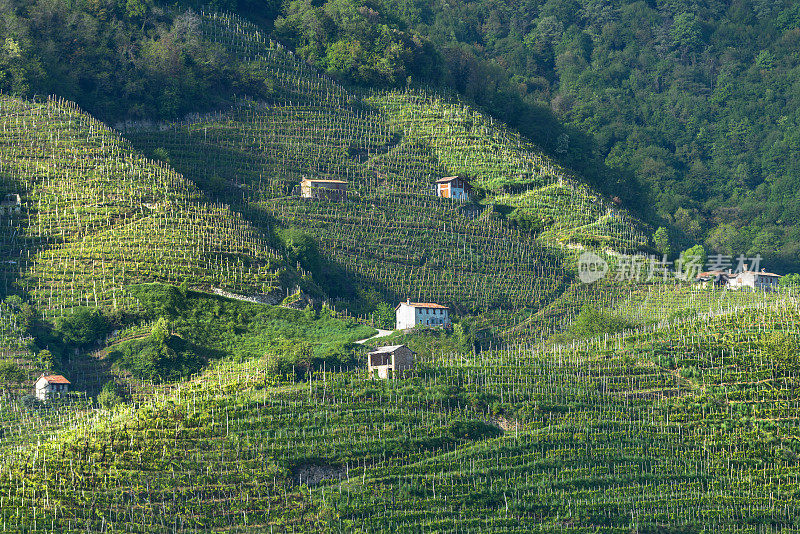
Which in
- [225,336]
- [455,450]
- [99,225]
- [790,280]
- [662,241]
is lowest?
[455,450]

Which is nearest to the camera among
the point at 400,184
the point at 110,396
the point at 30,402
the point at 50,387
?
the point at 30,402

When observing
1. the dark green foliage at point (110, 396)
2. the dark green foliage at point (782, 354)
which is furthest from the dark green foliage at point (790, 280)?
the dark green foliage at point (110, 396)

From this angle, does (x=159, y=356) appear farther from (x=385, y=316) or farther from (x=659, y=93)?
(x=659, y=93)

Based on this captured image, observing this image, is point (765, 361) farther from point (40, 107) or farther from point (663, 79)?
point (663, 79)

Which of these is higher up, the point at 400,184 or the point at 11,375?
the point at 400,184

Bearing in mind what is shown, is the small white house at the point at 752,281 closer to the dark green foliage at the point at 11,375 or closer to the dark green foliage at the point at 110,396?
the dark green foliage at the point at 110,396

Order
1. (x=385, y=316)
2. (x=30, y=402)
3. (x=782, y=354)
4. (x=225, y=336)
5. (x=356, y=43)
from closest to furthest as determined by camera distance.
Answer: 1. (x=30, y=402)
2. (x=782, y=354)
3. (x=225, y=336)
4. (x=385, y=316)
5. (x=356, y=43)

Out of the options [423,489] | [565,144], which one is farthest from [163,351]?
[565,144]

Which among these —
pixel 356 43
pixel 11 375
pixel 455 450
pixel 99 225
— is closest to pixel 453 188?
pixel 356 43

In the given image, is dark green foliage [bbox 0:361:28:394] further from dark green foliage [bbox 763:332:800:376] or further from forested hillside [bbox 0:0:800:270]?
dark green foliage [bbox 763:332:800:376]
